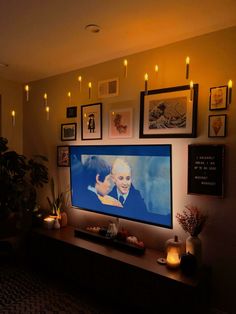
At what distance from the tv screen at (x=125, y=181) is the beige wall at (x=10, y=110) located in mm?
1186

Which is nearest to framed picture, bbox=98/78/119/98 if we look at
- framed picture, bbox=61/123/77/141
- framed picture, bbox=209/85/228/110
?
framed picture, bbox=61/123/77/141

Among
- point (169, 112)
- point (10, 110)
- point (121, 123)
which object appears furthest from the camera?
point (10, 110)

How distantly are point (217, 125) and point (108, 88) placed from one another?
1.29m

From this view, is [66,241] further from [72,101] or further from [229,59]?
[229,59]

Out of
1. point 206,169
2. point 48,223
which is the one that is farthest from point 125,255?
point 48,223

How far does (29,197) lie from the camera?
309 centimetres

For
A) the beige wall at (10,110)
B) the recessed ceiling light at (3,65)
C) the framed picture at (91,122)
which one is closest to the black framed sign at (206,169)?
the framed picture at (91,122)

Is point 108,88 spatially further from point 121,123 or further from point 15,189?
point 15,189

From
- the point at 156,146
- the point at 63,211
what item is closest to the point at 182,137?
the point at 156,146

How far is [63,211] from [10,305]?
3.94 feet

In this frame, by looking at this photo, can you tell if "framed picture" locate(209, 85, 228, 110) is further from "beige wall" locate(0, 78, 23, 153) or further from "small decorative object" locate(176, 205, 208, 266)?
"beige wall" locate(0, 78, 23, 153)

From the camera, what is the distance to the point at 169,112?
7.75ft

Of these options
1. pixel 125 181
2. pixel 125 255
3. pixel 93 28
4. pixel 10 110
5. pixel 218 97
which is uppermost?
pixel 93 28

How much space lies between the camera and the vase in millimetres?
2055
